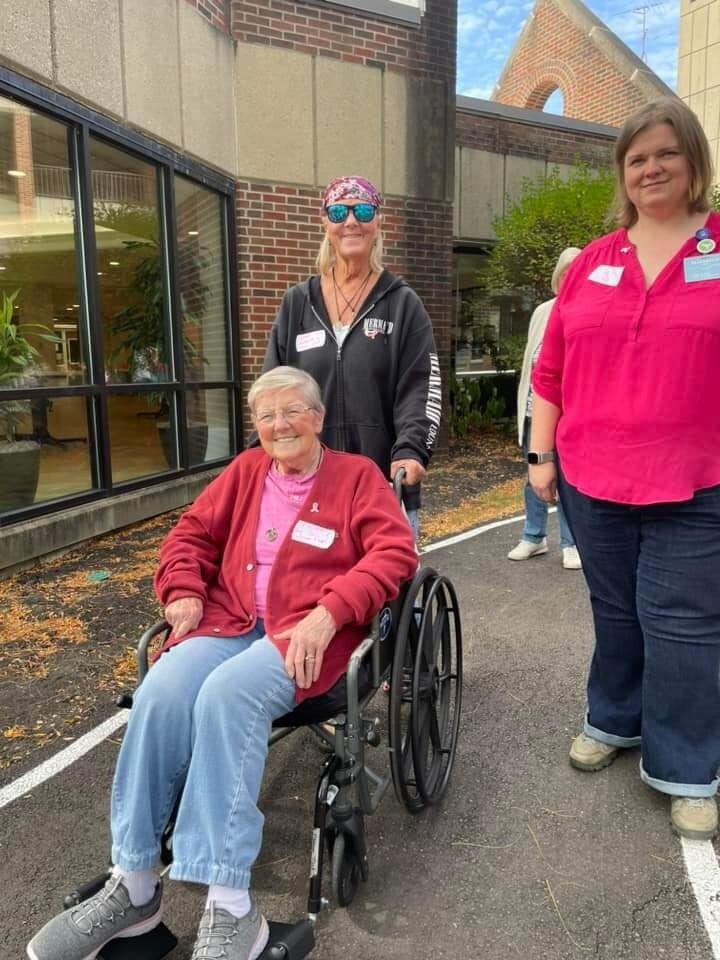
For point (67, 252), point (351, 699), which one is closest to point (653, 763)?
point (351, 699)

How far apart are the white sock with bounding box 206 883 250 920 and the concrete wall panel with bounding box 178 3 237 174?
20.5 ft

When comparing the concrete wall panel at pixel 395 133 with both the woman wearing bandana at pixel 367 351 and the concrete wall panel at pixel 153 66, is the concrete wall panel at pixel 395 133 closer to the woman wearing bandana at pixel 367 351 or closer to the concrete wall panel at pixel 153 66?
the concrete wall panel at pixel 153 66

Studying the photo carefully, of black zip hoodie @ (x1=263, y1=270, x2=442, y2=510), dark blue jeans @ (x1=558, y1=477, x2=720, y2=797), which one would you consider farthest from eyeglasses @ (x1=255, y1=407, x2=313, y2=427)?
dark blue jeans @ (x1=558, y1=477, x2=720, y2=797)

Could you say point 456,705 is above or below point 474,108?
below

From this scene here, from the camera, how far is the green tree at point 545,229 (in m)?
8.88

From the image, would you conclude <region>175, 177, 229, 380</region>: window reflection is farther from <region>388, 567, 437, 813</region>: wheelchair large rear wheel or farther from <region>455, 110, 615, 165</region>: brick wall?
<region>388, 567, 437, 813</region>: wheelchair large rear wheel

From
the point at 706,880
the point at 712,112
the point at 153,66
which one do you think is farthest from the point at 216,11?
the point at 712,112

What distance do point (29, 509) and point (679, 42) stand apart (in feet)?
63.0

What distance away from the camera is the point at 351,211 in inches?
101

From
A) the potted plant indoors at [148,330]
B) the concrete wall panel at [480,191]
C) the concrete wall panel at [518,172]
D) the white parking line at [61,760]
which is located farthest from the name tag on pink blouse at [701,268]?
the concrete wall panel at [518,172]

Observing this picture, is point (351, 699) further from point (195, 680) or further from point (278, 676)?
point (195, 680)

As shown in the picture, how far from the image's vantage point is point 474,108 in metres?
10.2

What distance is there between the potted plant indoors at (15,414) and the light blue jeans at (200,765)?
3653mm

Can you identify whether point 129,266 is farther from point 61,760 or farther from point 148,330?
point 61,760
